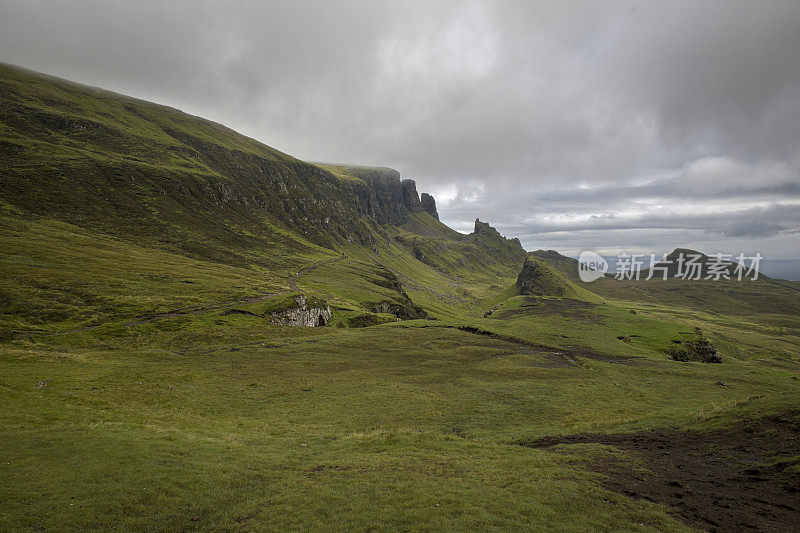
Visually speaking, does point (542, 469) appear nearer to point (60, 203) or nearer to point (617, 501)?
point (617, 501)

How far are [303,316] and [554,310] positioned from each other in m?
88.2

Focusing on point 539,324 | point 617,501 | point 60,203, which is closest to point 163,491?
point 617,501

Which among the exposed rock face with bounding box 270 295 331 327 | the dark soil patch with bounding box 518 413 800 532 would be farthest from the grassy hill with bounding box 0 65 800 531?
the exposed rock face with bounding box 270 295 331 327

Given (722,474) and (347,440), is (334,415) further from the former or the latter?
(722,474)

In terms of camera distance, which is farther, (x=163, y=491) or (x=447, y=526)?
(x=163, y=491)

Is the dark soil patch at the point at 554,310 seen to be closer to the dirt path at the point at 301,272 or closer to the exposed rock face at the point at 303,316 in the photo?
the exposed rock face at the point at 303,316

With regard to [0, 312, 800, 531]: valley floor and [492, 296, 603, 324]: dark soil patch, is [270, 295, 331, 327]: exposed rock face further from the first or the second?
[492, 296, 603, 324]: dark soil patch

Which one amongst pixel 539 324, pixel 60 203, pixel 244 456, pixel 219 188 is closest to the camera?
pixel 244 456

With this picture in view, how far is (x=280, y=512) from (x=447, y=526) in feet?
27.2

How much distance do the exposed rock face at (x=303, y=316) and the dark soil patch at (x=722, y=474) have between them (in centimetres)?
6978

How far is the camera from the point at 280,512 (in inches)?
667

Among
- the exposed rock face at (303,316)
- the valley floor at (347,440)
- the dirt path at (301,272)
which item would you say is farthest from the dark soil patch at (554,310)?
the dirt path at (301,272)

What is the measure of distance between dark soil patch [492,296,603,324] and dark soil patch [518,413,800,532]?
89001mm

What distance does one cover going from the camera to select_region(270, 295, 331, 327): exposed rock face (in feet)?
→ 279
